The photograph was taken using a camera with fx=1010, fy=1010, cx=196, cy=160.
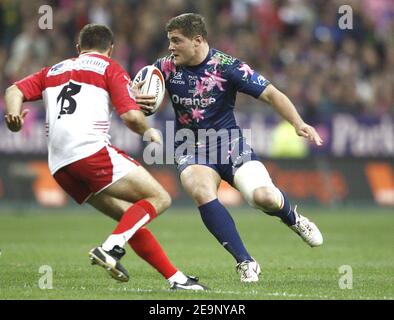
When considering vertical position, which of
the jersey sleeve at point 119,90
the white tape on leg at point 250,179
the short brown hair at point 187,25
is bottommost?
the white tape on leg at point 250,179

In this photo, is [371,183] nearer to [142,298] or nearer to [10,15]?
[10,15]

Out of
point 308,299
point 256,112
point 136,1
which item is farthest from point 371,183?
point 308,299

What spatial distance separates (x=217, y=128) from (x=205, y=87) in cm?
41

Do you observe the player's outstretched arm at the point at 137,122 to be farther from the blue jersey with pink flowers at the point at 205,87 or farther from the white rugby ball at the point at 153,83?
the blue jersey with pink flowers at the point at 205,87

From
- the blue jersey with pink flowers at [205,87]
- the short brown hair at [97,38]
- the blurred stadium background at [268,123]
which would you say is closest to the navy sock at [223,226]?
the blue jersey with pink flowers at [205,87]

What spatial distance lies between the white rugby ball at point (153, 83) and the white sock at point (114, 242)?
148 cm

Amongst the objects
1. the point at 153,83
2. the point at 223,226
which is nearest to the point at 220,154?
the point at 223,226

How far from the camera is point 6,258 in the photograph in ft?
36.9

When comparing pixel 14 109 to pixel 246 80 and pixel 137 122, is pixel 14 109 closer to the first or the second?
pixel 137 122

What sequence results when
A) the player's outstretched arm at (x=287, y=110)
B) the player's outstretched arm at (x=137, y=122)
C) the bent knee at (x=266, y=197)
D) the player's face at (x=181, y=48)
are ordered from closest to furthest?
the player's outstretched arm at (x=137, y=122) < the player's outstretched arm at (x=287, y=110) < the bent knee at (x=266, y=197) < the player's face at (x=181, y=48)

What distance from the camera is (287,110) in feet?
29.7

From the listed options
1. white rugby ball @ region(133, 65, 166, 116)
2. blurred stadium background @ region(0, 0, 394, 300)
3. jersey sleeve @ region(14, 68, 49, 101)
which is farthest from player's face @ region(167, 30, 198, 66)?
blurred stadium background @ region(0, 0, 394, 300)

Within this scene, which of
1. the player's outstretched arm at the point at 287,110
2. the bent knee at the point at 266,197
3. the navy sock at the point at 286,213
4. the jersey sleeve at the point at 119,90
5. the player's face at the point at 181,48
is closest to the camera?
the jersey sleeve at the point at 119,90

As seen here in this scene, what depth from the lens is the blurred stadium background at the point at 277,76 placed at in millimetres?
19766
